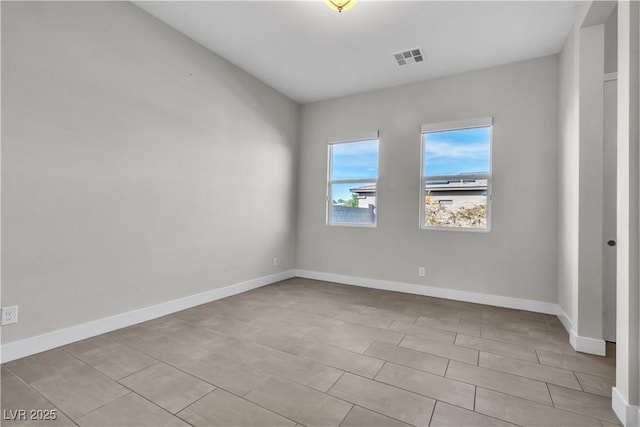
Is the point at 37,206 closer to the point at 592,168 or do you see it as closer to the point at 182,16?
the point at 182,16

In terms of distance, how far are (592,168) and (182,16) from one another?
12.8ft

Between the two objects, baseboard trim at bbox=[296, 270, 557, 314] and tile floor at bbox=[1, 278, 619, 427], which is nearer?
tile floor at bbox=[1, 278, 619, 427]

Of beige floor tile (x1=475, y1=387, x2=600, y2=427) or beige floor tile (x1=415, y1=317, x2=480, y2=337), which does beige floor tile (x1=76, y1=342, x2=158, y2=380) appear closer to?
beige floor tile (x1=475, y1=387, x2=600, y2=427)

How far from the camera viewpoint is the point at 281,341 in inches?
97.5

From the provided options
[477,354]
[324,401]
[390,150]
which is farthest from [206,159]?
[477,354]

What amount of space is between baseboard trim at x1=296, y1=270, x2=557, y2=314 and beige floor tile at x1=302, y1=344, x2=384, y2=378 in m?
2.08

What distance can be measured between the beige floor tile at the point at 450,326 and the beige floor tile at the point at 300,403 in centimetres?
156

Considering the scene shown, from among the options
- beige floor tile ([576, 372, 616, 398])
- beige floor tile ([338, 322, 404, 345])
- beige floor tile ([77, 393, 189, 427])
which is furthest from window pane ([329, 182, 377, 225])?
beige floor tile ([77, 393, 189, 427])

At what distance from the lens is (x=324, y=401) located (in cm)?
168

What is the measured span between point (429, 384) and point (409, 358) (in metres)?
0.35

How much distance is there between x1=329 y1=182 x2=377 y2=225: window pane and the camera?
4.56m

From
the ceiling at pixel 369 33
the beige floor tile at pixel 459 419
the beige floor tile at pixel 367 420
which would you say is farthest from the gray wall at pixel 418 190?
the beige floor tile at pixel 367 420

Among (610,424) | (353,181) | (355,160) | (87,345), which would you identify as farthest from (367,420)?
(355,160)

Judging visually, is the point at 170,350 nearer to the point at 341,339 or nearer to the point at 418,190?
the point at 341,339
